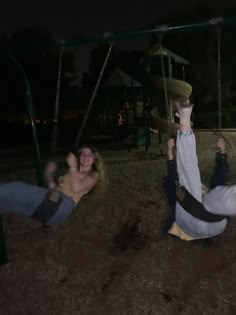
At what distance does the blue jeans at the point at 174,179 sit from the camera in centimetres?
302

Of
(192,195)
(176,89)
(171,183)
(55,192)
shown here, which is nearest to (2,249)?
(55,192)

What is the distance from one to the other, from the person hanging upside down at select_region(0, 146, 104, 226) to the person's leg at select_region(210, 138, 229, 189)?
106cm

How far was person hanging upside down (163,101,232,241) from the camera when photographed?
2695mm

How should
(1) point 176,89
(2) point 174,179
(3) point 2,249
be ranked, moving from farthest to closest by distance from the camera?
(1) point 176,89 → (3) point 2,249 → (2) point 174,179

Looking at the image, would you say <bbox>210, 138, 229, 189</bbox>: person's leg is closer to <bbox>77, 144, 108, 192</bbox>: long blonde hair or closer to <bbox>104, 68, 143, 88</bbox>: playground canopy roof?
<bbox>77, 144, 108, 192</bbox>: long blonde hair

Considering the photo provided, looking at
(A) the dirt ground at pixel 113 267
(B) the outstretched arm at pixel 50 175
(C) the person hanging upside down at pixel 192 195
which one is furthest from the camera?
(B) the outstretched arm at pixel 50 175

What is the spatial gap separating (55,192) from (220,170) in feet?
4.30

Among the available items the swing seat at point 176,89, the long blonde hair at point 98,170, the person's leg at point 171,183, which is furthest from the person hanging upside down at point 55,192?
the swing seat at point 176,89

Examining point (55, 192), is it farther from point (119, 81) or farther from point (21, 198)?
point (119, 81)

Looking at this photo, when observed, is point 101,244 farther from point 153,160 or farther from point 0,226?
point 153,160

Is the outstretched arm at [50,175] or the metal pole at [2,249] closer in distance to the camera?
the outstretched arm at [50,175]

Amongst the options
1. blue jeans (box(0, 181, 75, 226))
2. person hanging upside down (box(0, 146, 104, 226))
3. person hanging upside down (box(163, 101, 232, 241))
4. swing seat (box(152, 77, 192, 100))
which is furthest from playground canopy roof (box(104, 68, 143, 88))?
person hanging upside down (box(163, 101, 232, 241))

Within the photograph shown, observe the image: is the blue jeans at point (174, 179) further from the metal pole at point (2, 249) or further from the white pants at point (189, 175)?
the metal pole at point (2, 249)

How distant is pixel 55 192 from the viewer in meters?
3.27
